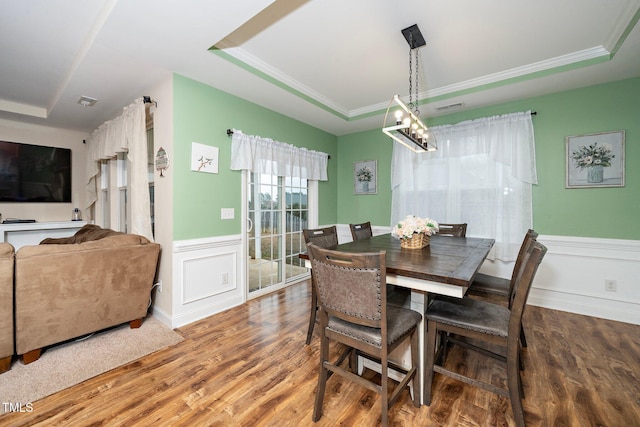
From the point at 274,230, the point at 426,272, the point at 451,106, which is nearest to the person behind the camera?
the point at 426,272

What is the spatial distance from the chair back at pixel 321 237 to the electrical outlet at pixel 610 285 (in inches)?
116

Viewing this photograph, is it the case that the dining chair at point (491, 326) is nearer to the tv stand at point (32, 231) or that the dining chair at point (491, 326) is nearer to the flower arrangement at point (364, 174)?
the flower arrangement at point (364, 174)

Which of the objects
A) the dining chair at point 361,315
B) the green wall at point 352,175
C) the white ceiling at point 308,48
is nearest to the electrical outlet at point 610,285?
the white ceiling at point 308,48

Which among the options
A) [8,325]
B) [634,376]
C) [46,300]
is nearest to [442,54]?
[634,376]

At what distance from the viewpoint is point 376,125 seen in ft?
13.7

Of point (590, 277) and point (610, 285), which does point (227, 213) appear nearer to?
point (590, 277)

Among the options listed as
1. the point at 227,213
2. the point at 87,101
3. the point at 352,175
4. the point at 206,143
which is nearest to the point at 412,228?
the point at 227,213

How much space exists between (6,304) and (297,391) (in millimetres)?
2104

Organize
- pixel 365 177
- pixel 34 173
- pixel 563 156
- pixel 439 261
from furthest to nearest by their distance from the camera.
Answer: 1. pixel 365 177
2. pixel 34 173
3. pixel 563 156
4. pixel 439 261

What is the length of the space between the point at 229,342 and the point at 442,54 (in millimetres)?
3267

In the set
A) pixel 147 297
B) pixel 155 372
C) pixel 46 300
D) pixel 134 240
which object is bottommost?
pixel 155 372

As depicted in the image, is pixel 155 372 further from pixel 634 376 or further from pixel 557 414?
pixel 634 376

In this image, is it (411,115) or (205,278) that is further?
(205,278)

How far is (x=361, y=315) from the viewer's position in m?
1.32
